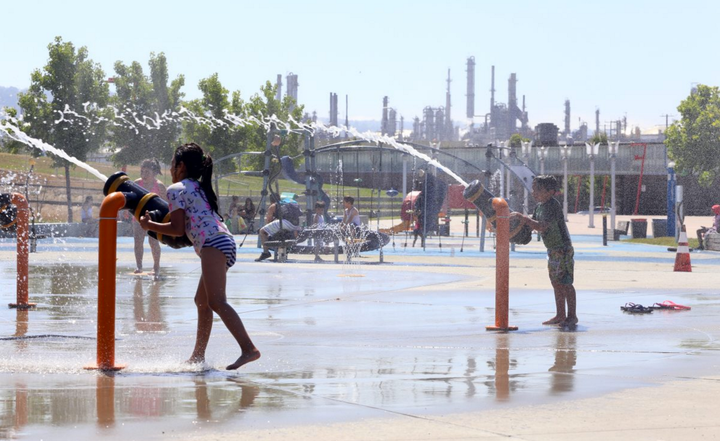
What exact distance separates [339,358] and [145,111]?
46.8m

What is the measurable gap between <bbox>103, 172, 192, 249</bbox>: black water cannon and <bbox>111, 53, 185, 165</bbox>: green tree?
140ft

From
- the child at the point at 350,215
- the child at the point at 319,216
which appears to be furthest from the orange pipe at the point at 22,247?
the child at the point at 319,216

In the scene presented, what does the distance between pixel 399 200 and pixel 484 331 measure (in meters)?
64.7

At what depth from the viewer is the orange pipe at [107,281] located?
23.8ft

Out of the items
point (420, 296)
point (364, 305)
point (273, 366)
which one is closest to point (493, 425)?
point (273, 366)

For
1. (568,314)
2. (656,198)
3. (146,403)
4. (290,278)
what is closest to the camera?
(146,403)

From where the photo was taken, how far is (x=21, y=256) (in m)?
11.6

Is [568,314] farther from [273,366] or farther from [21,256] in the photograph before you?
[21,256]

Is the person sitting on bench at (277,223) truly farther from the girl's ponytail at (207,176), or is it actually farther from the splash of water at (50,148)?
the girl's ponytail at (207,176)

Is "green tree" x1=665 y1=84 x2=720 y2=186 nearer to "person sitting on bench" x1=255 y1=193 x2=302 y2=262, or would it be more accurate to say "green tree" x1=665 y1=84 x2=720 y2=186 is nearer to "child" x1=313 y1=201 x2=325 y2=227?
"child" x1=313 y1=201 x2=325 y2=227

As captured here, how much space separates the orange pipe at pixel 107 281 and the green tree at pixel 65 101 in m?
36.5

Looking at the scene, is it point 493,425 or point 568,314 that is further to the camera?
point 568,314

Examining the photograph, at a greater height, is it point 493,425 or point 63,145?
point 63,145

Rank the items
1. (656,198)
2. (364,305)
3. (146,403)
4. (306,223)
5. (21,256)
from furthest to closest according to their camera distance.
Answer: (656,198) < (306,223) < (364,305) < (21,256) < (146,403)
